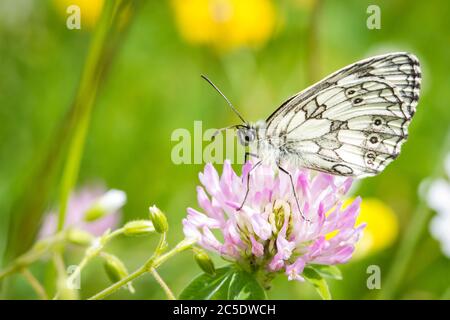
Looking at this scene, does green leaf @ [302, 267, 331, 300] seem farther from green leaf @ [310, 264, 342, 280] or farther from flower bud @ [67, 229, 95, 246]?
flower bud @ [67, 229, 95, 246]

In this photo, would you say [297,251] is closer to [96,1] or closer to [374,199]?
[374,199]

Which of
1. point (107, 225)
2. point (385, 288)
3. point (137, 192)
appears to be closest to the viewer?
point (385, 288)

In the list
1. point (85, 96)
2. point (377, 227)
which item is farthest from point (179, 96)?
point (85, 96)

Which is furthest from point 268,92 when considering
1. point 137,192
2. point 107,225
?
point 107,225

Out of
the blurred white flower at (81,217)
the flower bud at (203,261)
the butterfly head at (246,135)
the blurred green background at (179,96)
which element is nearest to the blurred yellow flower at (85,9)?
the blurred green background at (179,96)

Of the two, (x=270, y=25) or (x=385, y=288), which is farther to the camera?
(x=270, y=25)

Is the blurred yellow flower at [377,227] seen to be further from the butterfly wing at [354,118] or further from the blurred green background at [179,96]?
the butterfly wing at [354,118]
